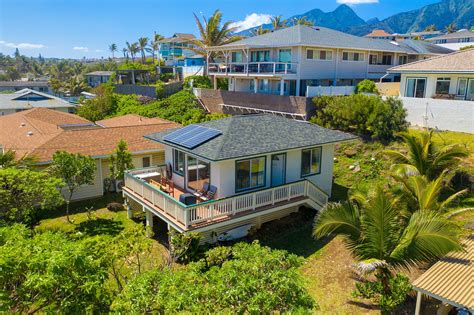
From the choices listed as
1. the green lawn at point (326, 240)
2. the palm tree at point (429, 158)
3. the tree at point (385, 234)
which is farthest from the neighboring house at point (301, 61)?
the tree at point (385, 234)

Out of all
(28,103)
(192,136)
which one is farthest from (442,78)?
(28,103)

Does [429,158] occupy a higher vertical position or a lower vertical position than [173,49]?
lower

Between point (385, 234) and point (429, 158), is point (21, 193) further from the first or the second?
point (429, 158)

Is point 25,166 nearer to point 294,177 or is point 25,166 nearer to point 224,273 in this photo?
point 294,177

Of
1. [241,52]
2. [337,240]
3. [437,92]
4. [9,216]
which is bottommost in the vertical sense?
[337,240]

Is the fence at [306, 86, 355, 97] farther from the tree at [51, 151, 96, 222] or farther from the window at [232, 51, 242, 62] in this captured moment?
the tree at [51, 151, 96, 222]

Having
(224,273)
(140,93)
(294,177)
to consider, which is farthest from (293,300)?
(140,93)
